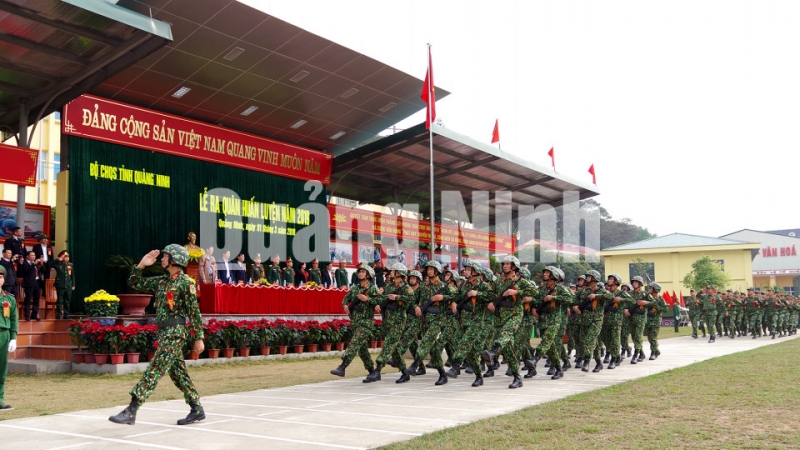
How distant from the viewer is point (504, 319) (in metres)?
9.77

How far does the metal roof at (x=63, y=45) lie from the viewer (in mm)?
12641

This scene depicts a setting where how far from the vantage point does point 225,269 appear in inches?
712

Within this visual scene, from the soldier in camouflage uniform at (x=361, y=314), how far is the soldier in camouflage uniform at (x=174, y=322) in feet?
11.7

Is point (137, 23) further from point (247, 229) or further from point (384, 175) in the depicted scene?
point (384, 175)

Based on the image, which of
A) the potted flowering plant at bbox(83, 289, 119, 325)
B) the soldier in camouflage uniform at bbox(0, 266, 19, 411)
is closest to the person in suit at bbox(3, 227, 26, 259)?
the potted flowering plant at bbox(83, 289, 119, 325)

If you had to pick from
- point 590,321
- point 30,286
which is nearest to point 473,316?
point 590,321

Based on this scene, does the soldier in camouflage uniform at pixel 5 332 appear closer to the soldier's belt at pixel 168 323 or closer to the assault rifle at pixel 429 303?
the soldier's belt at pixel 168 323

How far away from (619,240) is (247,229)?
7163 cm

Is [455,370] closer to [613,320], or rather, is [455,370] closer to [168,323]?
[613,320]

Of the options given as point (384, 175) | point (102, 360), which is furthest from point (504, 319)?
point (384, 175)

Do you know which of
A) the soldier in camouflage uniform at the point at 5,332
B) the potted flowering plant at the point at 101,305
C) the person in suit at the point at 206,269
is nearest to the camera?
the soldier in camouflage uniform at the point at 5,332

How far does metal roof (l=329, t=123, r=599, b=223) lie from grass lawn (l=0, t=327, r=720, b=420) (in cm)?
961

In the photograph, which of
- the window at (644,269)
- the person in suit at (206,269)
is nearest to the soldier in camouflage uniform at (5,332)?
the person in suit at (206,269)

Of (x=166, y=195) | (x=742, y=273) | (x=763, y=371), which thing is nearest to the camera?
(x=763, y=371)
